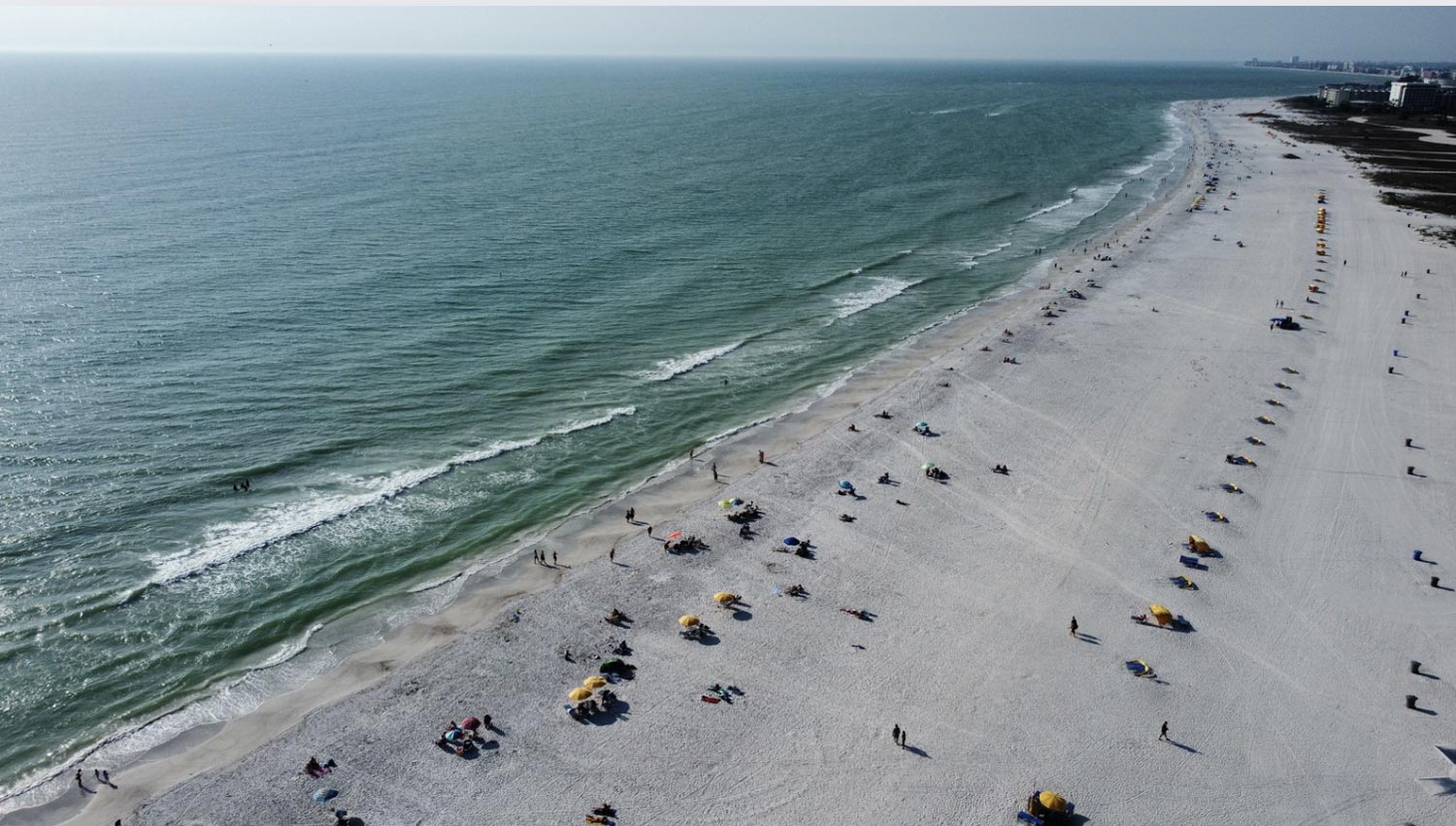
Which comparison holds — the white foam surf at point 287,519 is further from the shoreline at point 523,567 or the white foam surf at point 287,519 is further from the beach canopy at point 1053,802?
the beach canopy at point 1053,802

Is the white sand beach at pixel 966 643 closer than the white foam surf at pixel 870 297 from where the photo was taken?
Yes

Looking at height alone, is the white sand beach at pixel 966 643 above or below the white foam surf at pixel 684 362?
below

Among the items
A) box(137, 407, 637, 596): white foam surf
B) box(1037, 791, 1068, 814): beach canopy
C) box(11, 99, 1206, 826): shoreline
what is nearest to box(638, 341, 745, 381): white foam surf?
box(11, 99, 1206, 826): shoreline

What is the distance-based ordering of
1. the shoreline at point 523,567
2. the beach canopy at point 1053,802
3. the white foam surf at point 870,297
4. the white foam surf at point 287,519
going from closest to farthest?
the beach canopy at point 1053,802 < the shoreline at point 523,567 < the white foam surf at point 287,519 < the white foam surf at point 870,297

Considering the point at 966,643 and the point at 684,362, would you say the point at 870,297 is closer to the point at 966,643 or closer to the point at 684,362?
the point at 684,362

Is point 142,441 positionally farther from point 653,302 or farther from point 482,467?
point 653,302

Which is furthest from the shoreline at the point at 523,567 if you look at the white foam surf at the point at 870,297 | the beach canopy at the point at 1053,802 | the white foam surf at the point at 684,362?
the beach canopy at the point at 1053,802

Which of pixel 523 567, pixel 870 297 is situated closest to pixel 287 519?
pixel 523 567
